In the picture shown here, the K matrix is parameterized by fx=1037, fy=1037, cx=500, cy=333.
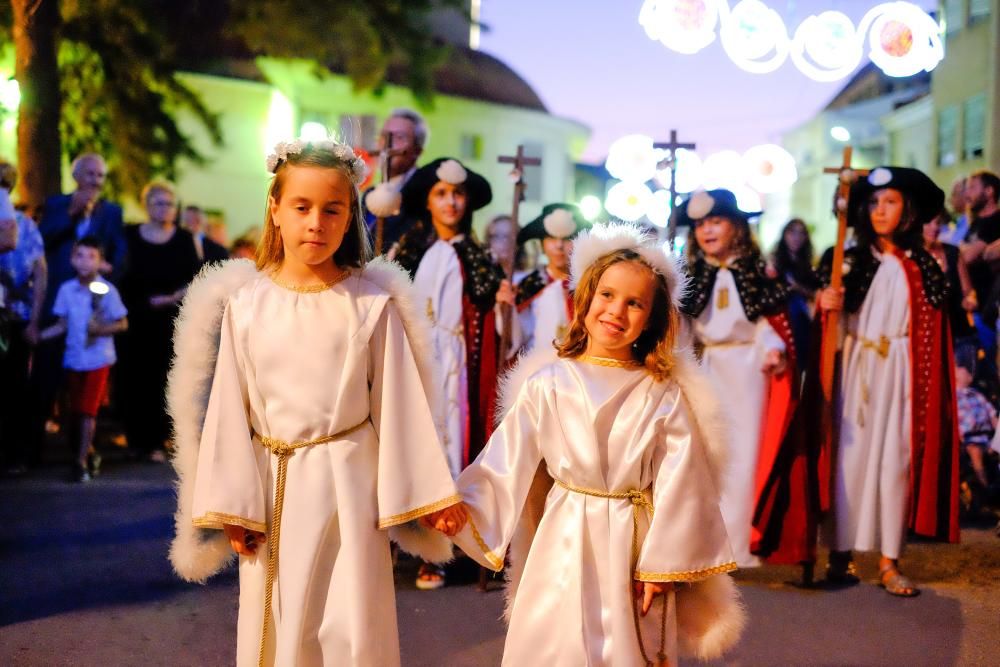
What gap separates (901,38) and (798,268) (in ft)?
9.65

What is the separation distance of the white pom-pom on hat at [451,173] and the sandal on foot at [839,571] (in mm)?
3064

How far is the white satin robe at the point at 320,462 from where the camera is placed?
3.23m

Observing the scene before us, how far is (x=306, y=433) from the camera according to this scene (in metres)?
3.28

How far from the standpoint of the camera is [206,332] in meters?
3.40

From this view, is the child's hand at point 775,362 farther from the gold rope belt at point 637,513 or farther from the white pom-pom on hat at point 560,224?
the gold rope belt at point 637,513

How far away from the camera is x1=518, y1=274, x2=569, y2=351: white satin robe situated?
21.5ft

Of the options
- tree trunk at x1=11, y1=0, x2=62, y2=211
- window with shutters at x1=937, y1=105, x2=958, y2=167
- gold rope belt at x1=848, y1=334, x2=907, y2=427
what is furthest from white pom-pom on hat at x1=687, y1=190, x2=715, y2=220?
window with shutters at x1=937, y1=105, x2=958, y2=167

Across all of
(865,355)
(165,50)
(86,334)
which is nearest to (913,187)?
(865,355)

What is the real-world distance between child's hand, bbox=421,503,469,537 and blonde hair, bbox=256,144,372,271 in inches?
34.1

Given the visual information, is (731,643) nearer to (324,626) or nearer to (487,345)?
Result: (324,626)

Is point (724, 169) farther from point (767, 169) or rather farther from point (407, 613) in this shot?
point (407, 613)

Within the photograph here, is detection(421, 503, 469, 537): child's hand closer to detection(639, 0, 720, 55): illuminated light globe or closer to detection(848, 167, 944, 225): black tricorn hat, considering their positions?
detection(848, 167, 944, 225): black tricorn hat

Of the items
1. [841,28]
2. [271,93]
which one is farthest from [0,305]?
[271,93]

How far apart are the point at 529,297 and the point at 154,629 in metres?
3.09
